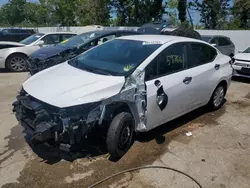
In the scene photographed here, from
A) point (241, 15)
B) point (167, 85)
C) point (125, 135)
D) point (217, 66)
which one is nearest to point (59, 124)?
point (125, 135)

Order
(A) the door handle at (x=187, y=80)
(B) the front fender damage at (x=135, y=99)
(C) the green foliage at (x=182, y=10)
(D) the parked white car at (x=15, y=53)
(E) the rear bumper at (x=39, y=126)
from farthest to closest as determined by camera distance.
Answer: (C) the green foliage at (x=182, y=10), (D) the parked white car at (x=15, y=53), (A) the door handle at (x=187, y=80), (B) the front fender damage at (x=135, y=99), (E) the rear bumper at (x=39, y=126)

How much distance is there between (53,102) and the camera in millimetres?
3111

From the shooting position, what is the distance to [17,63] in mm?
9734

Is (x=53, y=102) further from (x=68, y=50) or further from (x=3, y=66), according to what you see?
(x=3, y=66)

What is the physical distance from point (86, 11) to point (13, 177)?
26.9 m

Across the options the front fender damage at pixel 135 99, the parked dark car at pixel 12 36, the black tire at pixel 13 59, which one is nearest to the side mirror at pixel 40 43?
the black tire at pixel 13 59

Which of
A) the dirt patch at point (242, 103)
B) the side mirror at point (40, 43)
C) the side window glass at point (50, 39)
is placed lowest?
the dirt patch at point (242, 103)

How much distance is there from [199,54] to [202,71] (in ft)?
1.19

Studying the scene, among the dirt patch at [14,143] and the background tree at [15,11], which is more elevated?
the background tree at [15,11]

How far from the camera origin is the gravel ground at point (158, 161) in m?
3.17

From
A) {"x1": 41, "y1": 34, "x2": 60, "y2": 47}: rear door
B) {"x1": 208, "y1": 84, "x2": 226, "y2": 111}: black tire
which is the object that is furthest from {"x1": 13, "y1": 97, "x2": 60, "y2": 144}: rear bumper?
{"x1": 41, "y1": 34, "x2": 60, "y2": 47}: rear door

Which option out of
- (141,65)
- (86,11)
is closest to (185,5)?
(86,11)

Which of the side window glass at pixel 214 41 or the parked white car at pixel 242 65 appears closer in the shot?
the parked white car at pixel 242 65

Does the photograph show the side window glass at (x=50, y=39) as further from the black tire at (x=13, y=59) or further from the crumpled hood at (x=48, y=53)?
the crumpled hood at (x=48, y=53)
